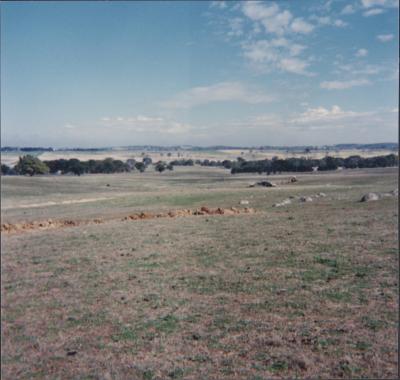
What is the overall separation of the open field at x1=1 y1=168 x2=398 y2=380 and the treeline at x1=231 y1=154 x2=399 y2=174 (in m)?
34.9

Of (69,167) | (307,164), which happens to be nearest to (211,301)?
(307,164)

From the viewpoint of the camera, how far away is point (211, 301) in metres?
11.6

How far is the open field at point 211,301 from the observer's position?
8.30 metres

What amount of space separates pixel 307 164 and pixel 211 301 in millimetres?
54057

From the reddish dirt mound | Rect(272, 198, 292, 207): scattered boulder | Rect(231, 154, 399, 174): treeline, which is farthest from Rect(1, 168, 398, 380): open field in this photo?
Rect(231, 154, 399, 174): treeline

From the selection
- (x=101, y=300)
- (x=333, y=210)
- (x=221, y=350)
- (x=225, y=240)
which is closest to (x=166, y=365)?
(x=221, y=350)

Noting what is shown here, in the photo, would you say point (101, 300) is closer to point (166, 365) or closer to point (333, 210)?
point (166, 365)

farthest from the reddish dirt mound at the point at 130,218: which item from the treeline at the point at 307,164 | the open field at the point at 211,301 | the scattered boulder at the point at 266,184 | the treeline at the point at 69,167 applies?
the treeline at the point at 69,167

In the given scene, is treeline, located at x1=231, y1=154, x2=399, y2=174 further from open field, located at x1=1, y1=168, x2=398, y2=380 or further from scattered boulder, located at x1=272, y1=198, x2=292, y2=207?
open field, located at x1=1, y1=168, x2=398, y2=380

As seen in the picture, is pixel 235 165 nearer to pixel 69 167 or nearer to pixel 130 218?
pixel 130 218

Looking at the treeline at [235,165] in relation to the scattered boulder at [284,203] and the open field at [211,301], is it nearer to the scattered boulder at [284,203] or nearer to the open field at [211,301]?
the scattered boulder at [284,203]

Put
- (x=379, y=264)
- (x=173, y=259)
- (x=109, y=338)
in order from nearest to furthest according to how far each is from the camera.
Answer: (x=109, y=338), (x=379, y=264), (x=173, y=259)

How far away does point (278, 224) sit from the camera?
73.5ft

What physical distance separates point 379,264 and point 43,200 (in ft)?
150
